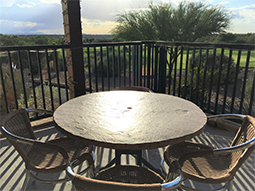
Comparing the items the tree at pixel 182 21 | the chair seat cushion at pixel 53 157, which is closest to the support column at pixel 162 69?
the chair seat cushion at pixel 53 157

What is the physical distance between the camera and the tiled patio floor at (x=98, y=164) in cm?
183

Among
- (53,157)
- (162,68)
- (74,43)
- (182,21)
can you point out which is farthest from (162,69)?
(182,21)

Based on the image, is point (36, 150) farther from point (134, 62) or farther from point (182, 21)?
point (182, 21)

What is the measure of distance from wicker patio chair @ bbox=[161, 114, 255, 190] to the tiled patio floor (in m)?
0.47

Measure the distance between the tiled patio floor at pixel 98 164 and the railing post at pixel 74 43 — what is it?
0.83 m

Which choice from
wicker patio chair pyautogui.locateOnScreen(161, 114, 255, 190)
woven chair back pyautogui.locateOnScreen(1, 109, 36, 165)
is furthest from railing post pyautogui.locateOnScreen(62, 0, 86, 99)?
wicker patio chair pyautogui.locateOnScreen(161, 114, 255, 190)

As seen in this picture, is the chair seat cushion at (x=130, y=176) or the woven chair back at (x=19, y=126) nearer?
the chair seat cushion at (x=130, y=176)

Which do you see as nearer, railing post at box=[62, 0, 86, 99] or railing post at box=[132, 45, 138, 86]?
railing post at box=[62, 0, 86, 99]

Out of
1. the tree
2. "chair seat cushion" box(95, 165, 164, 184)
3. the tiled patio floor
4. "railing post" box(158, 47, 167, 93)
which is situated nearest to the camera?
"chair seat cushion" box(95, 165, 164, 184)

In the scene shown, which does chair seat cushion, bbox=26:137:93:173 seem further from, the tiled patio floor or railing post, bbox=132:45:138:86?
railing post, bbox=132:45:138:86

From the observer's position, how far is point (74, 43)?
9.91 ft

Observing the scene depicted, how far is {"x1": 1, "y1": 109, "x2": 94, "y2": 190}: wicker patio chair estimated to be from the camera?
51.8 inches

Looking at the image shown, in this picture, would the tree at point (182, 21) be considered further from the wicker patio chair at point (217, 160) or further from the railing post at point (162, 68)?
the wicker patio chair at point (217, 160)

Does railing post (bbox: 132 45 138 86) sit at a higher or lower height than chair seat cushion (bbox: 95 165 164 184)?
higher
